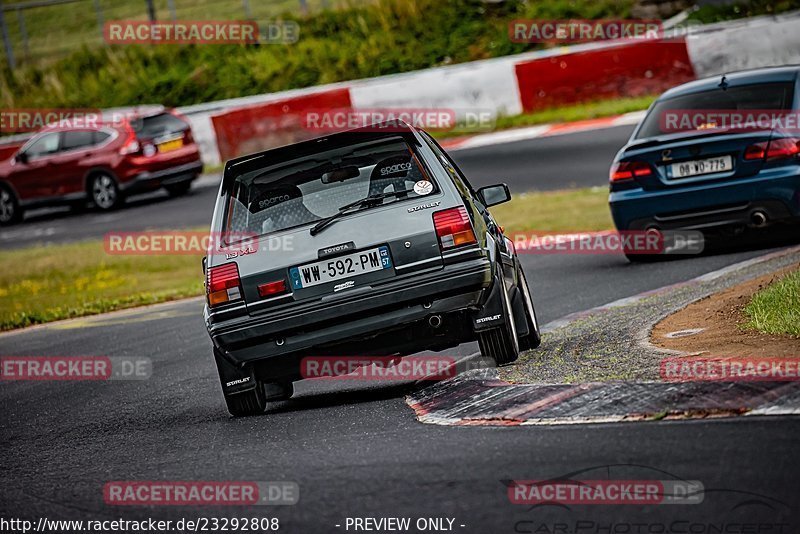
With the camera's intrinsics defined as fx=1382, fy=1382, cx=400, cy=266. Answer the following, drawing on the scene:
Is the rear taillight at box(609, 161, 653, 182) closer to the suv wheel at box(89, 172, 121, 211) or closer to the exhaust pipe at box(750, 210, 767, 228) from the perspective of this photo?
the exhaust pipe at box(750, 210, 767, 228)

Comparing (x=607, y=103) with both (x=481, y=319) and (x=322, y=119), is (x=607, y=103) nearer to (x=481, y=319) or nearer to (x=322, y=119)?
(x=322, y=119)

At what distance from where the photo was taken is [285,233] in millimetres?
7520

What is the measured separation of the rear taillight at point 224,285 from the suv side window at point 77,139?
18.5 metres

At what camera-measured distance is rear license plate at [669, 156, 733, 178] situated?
11.5 metres

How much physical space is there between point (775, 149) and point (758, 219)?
1.96 ft

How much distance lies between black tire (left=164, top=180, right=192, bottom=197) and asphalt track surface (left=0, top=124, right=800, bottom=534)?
15656 millimetres

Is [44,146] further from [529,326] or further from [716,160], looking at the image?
[529,326]

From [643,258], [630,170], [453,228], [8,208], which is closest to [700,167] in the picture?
[630,170]

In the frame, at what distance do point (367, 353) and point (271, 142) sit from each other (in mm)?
19460

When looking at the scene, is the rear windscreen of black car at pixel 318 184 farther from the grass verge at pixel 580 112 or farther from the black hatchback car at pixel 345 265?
the grass verge at pixel 580 112

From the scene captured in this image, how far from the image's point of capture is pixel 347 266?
7379mm

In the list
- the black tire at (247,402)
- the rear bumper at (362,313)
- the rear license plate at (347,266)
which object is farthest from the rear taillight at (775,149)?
the black tire at (247,402)

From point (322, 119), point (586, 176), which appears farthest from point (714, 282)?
point (322, 119)

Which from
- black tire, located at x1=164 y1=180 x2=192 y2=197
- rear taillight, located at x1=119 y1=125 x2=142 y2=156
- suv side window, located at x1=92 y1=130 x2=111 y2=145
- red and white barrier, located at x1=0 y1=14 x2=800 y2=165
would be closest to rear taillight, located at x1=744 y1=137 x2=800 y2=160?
red and white barrier, located at x1=0 y1=14 x2=800 y2=165
